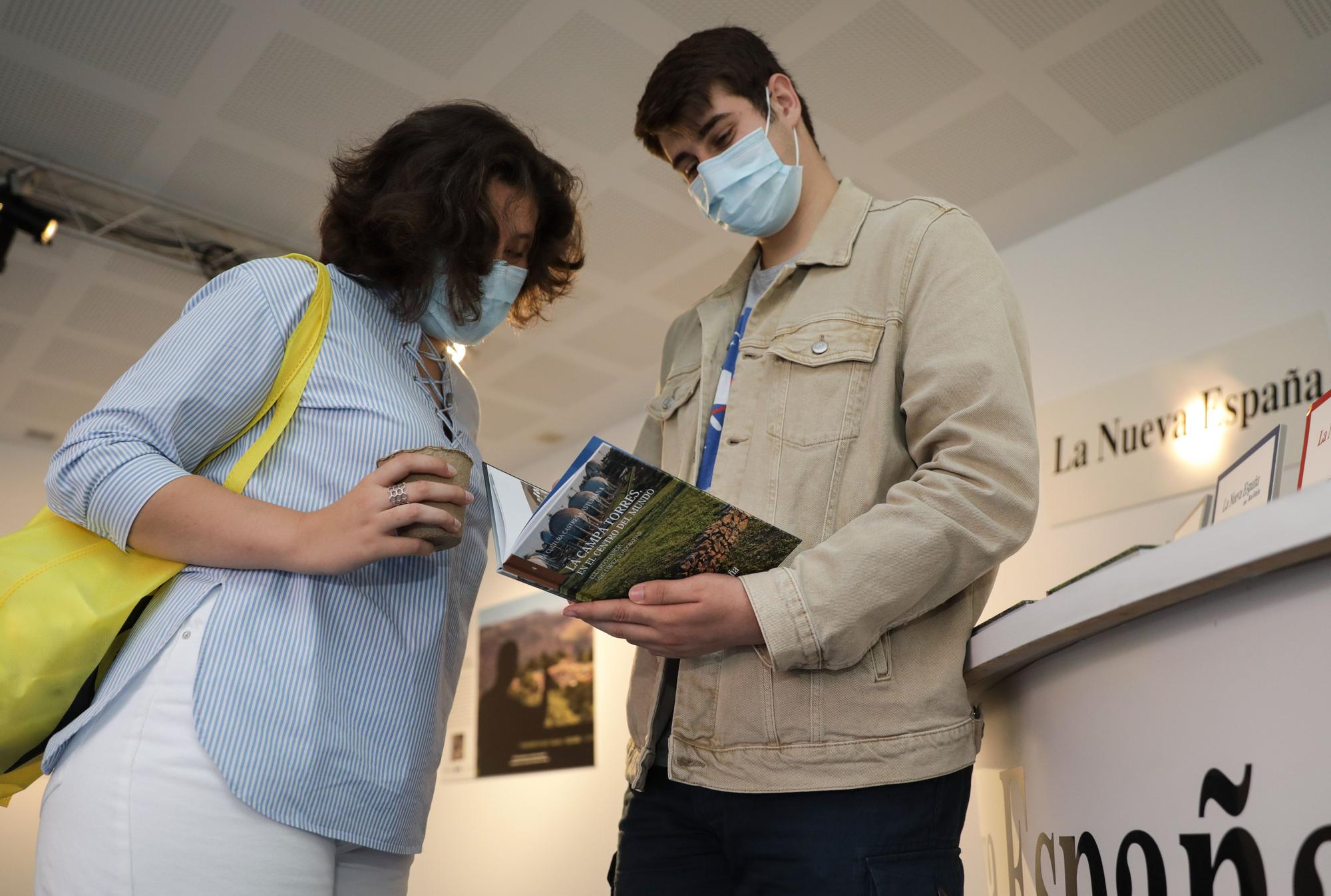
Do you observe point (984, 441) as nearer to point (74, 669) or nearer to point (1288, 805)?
point (1288, 805)

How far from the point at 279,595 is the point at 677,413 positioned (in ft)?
2.37

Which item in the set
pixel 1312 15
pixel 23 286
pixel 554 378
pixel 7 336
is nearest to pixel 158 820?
pixel 1312 15

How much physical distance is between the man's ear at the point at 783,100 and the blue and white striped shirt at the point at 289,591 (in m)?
0.87

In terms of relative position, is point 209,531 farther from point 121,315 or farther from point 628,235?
point 121,315

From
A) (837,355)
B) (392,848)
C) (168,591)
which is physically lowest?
(392,848)

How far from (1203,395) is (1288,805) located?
3544mm

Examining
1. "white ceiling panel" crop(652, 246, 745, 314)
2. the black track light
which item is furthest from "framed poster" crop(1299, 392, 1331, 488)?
the black track light

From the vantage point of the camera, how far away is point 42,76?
11.8ft

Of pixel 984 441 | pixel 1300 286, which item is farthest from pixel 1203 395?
pixel 984 441

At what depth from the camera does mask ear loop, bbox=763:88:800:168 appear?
5.51 feet

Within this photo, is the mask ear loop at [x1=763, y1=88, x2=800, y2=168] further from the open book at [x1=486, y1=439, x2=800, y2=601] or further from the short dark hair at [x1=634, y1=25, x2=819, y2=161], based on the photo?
the open book at [x1=486, y1=439, x2=800, y2=601]

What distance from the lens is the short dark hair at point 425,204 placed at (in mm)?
1283

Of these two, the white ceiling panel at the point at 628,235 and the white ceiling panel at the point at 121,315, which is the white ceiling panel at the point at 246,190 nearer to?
the white ceiling panel at the point at 121,315

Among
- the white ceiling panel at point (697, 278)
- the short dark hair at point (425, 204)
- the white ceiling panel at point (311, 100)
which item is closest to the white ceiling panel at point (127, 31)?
the white ceiling panel at point (311, 100)
